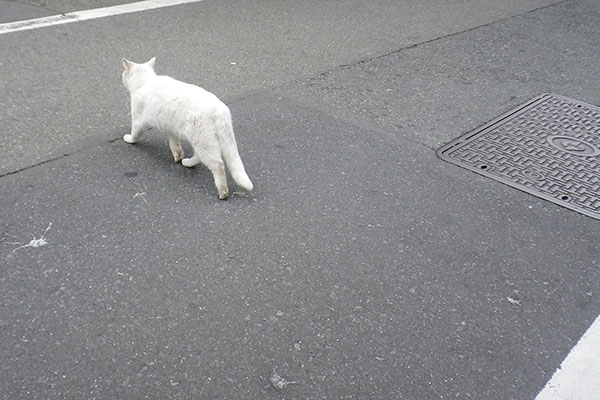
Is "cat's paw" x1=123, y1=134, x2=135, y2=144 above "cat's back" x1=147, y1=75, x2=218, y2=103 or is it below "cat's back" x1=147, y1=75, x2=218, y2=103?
below

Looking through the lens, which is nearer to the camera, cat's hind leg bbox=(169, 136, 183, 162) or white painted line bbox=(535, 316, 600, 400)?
white painted line bbox=(535, 316, 600, 400)

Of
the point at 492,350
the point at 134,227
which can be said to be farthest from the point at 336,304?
the point at 134,227

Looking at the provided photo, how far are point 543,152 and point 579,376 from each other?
220 cm

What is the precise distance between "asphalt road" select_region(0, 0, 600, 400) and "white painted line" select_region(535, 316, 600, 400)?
6cm

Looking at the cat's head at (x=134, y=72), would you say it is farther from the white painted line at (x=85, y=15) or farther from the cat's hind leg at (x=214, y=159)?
the white painted line at (x=85, y=15)

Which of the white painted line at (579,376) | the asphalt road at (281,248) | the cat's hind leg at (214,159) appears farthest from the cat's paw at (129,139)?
the white painted line at (579,376)

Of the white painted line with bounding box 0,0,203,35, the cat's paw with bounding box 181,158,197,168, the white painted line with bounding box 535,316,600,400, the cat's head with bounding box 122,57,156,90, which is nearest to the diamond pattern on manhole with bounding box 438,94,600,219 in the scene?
the white painted line with bounding box 535,316,600,400

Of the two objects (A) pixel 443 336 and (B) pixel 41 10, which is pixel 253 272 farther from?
(B) pixel 41 10

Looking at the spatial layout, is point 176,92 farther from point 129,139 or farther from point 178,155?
point 129,139

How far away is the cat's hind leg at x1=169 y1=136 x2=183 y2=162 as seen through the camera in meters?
3.69

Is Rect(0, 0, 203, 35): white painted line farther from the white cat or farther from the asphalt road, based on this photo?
the white cat

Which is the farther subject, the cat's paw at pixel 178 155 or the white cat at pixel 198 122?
the cat's paw at pixel 178 155

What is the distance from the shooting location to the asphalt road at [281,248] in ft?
7.78

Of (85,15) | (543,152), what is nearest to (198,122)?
(543,152)
